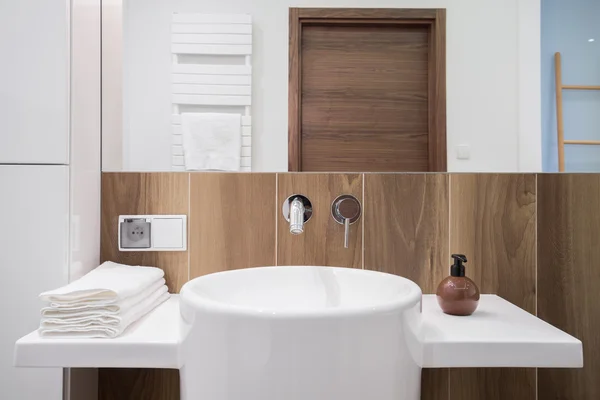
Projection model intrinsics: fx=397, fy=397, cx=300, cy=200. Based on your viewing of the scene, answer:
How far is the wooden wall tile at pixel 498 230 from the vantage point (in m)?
1.02

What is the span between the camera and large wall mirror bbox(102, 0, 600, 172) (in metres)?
1.03

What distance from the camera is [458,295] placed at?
0.83 metres

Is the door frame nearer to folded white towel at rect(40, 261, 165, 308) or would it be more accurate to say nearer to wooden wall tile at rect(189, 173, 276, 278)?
wooden wall tile at rect(189, 173, 276, 278)

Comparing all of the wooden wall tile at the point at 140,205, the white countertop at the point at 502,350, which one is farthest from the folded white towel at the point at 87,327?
the white countertop at the point at 502,350

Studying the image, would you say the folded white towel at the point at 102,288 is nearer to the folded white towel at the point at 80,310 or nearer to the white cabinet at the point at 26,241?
the folded white towel at the point at 80,310

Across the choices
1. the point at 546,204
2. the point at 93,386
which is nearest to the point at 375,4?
the point at 546,204

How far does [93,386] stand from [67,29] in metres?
0.84

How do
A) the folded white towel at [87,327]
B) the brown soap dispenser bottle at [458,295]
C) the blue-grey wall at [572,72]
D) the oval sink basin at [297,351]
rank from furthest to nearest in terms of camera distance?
the blue-grey wall at [572,72], the brown soap dispenser bottle at [458,295], the folded white towel at [87,327], the oval sink basin at [297,351]

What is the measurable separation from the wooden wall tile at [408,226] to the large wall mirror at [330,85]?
0.16 ft

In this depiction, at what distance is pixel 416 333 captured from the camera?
2.20ft

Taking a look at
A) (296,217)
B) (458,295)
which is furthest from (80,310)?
(458,295)

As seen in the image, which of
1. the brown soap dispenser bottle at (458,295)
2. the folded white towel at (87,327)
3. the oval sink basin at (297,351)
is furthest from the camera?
the brown soap dispenser bottle at (458,295)

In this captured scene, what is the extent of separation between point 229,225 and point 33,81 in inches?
21.1

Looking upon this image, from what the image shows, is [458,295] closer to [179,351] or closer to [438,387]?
[438,387]
